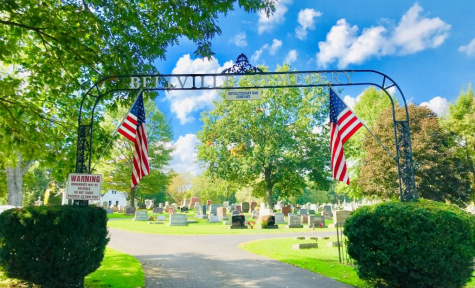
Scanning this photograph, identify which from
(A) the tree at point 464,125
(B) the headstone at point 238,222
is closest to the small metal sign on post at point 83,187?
(B) the headstone at point 238,222

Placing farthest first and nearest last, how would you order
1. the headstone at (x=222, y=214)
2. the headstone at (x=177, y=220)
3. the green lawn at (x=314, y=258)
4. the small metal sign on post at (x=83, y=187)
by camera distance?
1. the headstone at (x=222, y=214)
2. the headstone at (x=177, y=220)
3. the green lawn at (x=314, y=258)
4. the small metal sign on post at (x=83, y=187)

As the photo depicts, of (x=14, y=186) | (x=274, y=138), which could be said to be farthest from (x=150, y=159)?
(x=14, y=186)

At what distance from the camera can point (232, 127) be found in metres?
34.0

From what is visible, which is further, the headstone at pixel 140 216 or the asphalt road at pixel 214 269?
the headstone at pixel 140 216

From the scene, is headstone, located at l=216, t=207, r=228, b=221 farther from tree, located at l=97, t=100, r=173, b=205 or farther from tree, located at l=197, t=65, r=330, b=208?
tree, located at l=97, t=100, r=173, b=205

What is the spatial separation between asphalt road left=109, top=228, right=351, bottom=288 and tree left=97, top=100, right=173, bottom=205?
27.9 metres

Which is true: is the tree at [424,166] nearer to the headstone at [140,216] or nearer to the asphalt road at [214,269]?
the asphalt road at [214,269]

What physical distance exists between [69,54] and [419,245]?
998 cm

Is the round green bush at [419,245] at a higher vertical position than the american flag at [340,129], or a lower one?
lower

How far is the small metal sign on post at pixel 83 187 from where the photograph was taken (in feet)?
25.6

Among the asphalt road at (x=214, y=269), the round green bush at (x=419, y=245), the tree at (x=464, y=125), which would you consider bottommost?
the asphalt road at (x=214, y=269)

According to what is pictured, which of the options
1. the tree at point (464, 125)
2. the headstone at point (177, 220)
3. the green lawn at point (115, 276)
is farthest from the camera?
the tree at point (464, 125)

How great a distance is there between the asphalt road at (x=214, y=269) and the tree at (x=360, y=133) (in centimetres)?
2166

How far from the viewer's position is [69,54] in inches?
A: 385
